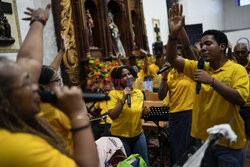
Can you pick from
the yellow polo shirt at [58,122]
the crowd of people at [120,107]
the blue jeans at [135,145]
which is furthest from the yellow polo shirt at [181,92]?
the yellow polo shirt at [58,122]

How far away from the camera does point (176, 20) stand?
163 cm

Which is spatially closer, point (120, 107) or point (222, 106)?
point (222, 106)

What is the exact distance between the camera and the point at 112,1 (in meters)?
7.10

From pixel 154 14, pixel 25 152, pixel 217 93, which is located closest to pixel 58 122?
pixel 25 152

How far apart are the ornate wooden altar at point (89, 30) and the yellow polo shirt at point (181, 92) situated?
2.75m

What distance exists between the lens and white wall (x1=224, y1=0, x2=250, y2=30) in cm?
1602

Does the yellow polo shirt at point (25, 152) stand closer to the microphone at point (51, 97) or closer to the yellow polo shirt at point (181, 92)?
the microphone at point (51, 97)

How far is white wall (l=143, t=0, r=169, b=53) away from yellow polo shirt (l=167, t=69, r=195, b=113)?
6.78 metres

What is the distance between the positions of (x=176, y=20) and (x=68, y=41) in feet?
11.4

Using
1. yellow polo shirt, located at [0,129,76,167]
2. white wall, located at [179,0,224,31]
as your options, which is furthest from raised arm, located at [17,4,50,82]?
white wall, located at [179,0,224,31]

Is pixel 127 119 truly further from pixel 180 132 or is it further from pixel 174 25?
pixel 174 25

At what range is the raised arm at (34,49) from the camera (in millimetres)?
989

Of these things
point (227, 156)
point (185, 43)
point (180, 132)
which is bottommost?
point (180, 132)

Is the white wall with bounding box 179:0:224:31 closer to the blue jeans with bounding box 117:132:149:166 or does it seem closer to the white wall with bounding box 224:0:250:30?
the white wall with bounding box 224:0:250:30
